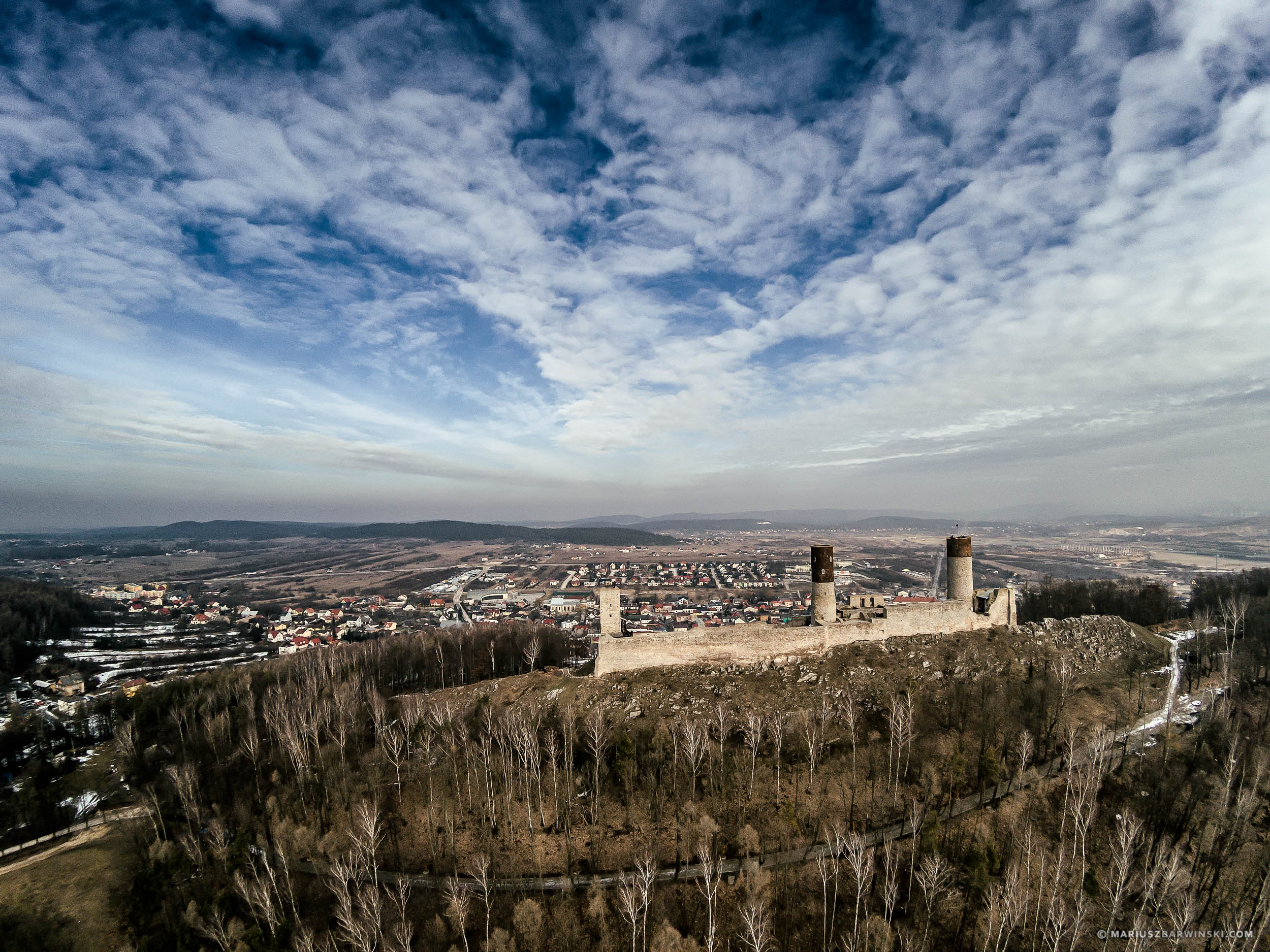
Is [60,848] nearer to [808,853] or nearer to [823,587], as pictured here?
[808,853]

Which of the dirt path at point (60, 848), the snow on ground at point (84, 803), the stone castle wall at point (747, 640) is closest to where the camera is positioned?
the dirt path at point (60, 848)

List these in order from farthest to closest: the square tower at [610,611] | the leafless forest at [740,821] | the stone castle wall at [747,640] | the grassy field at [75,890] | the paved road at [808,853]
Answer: the square tower at [610,611] < the stone castle wall at [747,640] < the grassy field at [75,890] < the paved road at [808,853] < the leafless forest at [740,821]

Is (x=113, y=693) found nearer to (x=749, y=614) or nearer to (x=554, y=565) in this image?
(x=749, y=614)

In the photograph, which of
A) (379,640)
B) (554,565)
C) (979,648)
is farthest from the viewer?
(554,565)

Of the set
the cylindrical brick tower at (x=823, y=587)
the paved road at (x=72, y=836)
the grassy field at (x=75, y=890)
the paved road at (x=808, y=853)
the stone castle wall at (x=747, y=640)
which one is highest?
the cylindrical brick tower at (x=823, y=587)

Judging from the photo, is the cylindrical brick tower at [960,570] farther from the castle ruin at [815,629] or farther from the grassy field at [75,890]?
the grassy field at [75,890]

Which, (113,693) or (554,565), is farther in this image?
(554,565)

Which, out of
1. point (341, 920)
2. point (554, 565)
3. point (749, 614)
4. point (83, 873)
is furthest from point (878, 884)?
point (554, 565)

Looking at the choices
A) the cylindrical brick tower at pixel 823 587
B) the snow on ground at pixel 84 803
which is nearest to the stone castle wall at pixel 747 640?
the cylindrical brick tower at pixel 823 587
